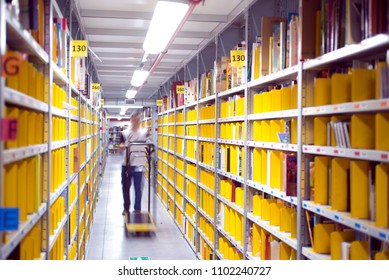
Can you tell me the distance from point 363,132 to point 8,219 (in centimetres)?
190

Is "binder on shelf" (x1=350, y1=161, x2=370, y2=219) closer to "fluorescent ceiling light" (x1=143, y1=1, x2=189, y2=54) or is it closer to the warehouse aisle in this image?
"fluorescent ceiling light" (x1=143, y1=1, x2=189, y2=54)

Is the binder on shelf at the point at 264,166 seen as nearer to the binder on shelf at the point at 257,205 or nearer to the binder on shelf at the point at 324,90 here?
the binder on shelf at the point at 257,205

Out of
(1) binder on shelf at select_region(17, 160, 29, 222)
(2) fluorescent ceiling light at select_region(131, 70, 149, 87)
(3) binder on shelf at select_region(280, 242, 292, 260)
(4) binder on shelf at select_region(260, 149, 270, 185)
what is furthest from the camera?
(2) fluorescent ceiling light at select_region(131, 70, 149, 87)

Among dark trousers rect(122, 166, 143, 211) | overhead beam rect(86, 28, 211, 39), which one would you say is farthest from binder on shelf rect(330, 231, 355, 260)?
dark trousers rect(122, 166, 143, 211)

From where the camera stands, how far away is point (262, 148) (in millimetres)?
4301

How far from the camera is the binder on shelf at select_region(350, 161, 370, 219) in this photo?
2.57 m

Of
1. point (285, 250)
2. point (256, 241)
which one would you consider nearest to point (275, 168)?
point (285, 250)

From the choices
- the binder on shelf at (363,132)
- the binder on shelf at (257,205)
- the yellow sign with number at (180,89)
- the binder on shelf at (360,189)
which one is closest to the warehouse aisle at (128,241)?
the yellow sign with number at (180,89)

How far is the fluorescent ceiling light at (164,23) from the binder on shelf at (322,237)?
2319mm

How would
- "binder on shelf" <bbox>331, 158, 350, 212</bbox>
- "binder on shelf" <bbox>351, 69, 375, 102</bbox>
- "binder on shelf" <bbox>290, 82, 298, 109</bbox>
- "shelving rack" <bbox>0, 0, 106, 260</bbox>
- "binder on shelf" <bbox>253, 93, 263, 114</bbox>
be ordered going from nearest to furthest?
"shelving rack" <bbox>0, 0, 106, 260</bbox> < "binder on shelf" <bbox>351, 69, 375, 102</bbox> < "binder on shelf" <bbox>331, 158, 350, 212</bbox> < "binder on shelf" <bbox>290, 82, 298, 109</bbox> < "binder on shelf" <bbox>253, 93, 263, 114</bbox>

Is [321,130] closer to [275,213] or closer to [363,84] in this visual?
[363,84]

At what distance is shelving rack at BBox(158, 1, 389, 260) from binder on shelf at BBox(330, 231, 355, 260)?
0.09 m

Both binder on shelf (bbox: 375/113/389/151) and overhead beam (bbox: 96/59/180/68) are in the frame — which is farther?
overhead beam (bbox: 96/59/180/68)
